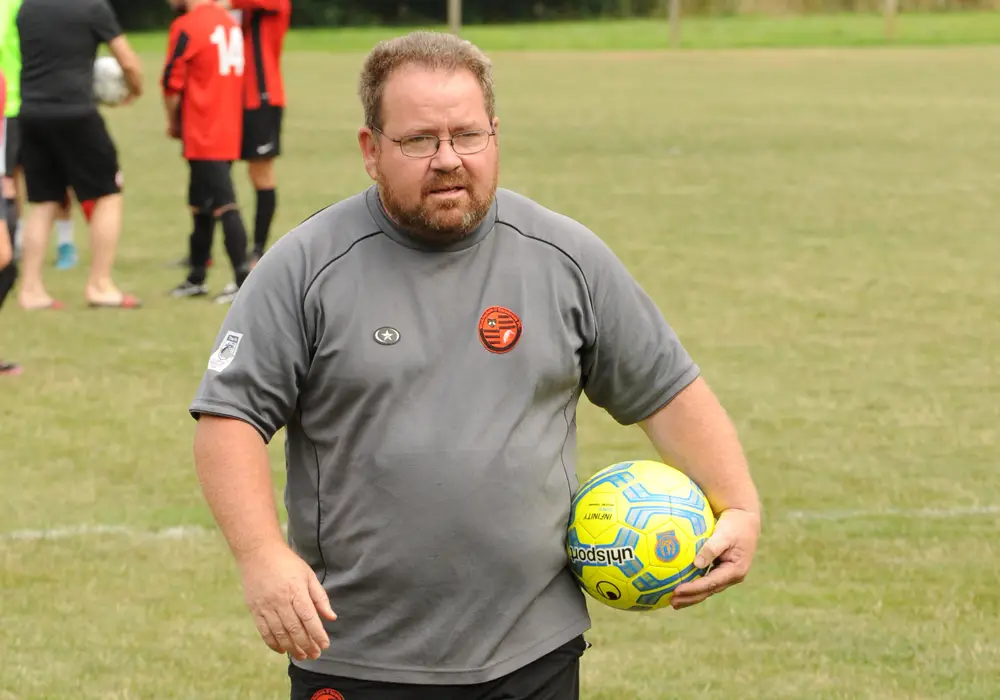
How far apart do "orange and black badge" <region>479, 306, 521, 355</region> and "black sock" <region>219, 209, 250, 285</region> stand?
27.1 feet

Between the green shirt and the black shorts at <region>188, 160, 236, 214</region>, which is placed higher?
the green shirt

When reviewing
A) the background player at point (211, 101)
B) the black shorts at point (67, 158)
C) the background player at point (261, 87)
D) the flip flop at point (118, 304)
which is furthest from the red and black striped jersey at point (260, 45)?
the flip flop at point (118, 304)

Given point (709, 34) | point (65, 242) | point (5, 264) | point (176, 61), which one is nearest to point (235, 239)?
point (176, 61)

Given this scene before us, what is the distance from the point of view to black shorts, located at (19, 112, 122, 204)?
36.8 feet

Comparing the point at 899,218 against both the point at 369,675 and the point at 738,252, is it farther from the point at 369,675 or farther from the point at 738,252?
the point at 369,675

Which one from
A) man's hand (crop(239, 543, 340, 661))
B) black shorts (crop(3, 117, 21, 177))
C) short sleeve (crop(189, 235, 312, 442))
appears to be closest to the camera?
man's hand (crop(239, 543, 340, 661))

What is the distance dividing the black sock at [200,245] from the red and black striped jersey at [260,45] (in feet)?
2.82

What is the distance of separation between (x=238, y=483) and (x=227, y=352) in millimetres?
265

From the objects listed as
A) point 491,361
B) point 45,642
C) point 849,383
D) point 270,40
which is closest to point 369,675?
point 491,361

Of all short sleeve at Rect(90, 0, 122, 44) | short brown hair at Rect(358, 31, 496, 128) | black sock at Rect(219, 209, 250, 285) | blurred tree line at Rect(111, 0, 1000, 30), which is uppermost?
short brown hair at Rect(358, 31, 496, 128)

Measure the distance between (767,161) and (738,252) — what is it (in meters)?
6.36

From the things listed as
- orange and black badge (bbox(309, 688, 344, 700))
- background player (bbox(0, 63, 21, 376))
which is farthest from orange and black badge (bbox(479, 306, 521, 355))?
background player (bbox(0, 63, 21, 376))

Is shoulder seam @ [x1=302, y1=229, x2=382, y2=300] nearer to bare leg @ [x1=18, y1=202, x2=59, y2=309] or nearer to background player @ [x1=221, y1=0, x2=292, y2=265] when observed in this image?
bare leg @ [x1=18, y1=202, x2=59, y2=309]

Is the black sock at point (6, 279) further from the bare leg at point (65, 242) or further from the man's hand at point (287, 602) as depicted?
the man's hand at point (287, 602)
